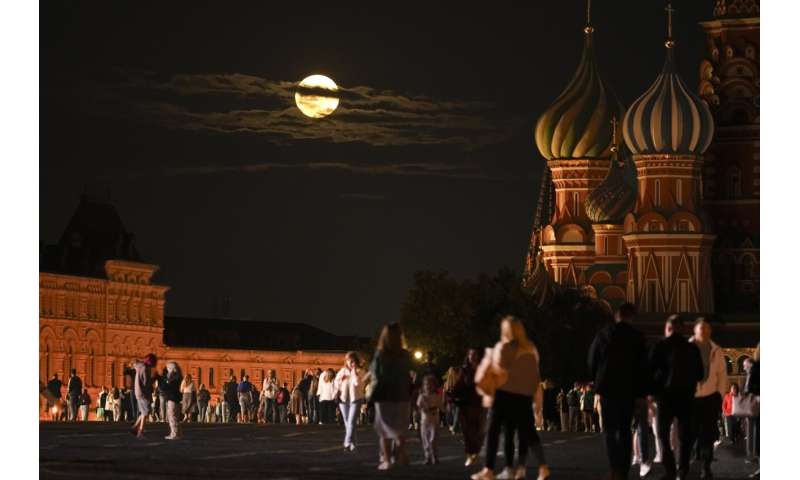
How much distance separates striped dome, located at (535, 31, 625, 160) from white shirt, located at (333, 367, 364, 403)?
92.7 metres

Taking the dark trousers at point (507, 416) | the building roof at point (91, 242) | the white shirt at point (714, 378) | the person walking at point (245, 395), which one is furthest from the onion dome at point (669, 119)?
the dark trousers at point (507, 416)

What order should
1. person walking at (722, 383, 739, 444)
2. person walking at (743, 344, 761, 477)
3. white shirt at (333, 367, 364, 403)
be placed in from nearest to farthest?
person walking at (743, 344, 761, 477), person walking at (722, 383, 739, 444), white shirt at (333, 367, 364, 403)

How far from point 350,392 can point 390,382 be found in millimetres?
7187

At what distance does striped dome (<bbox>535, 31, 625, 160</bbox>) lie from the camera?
130 m

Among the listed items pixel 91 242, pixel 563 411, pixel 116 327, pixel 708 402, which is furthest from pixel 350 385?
pixel 116 327

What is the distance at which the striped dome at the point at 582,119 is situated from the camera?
129625mm

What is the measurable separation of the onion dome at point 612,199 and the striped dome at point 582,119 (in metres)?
4.38

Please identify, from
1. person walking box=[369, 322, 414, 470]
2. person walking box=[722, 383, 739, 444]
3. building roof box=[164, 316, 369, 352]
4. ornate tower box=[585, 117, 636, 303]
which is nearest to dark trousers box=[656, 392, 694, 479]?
person walking box=[369, 322, 414, 470]

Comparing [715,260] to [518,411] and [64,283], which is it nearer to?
[64,283]

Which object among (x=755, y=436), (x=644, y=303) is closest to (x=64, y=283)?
(x=644, y=303)

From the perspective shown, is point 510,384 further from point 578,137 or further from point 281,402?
point 578,137

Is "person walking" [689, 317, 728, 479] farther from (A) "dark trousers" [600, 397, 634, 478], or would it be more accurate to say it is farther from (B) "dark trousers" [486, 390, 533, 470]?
(B) "dark trousers" [486, 390, 533, 470]

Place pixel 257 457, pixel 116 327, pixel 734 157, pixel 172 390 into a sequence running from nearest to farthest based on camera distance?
pixel 257 457 → pixel 172 390 → pixel 734 157 → pixel 116 327

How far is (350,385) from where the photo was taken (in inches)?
1441
